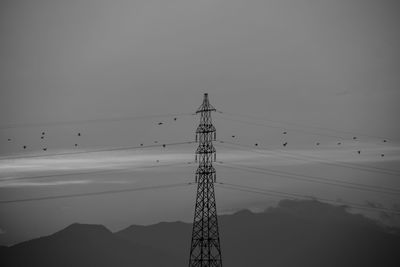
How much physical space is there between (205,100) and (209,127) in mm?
3696

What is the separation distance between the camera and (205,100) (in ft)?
246

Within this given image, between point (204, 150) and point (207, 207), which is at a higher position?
point (204, 150)

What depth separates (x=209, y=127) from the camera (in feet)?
242

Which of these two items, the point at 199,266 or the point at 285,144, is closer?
the point at 199,266

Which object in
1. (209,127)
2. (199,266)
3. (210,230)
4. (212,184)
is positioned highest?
(209,127)

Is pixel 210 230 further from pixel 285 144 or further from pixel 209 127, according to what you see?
pixel 285 144

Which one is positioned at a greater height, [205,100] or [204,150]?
[205,100]

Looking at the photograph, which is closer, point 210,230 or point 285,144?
point 210,230

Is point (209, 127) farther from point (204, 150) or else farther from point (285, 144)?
point (285, 144)

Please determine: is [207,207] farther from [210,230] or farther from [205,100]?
[205,100]

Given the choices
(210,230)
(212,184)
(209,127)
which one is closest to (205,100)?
(209,127)

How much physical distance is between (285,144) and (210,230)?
62.3 feet

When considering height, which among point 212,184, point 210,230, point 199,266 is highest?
point 212,184

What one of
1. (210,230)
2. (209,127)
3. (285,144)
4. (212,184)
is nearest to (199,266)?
(210,230)
